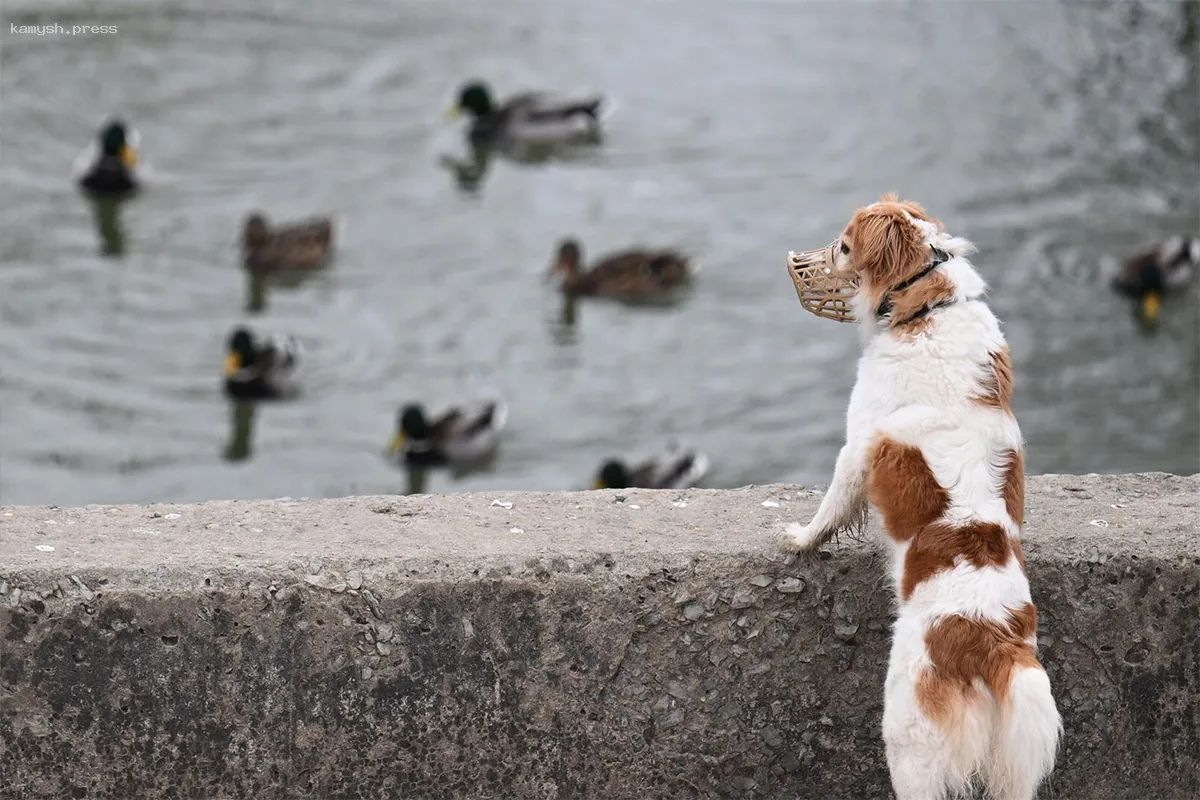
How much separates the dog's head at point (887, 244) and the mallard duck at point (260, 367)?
7.76 meters

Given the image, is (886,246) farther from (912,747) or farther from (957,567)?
(912,747)

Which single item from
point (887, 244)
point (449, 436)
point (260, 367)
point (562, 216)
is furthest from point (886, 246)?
point (562, 216)

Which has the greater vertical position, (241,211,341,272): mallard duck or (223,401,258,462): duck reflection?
(241,211,341,272): mallard duck

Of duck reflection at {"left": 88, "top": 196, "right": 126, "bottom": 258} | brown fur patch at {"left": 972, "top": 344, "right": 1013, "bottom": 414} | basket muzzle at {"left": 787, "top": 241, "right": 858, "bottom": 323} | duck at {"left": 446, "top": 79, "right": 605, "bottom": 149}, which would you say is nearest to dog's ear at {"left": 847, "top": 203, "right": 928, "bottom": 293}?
basket muzzle at {"left": 787, "top": 241, "right": 858, "bottom": 323}

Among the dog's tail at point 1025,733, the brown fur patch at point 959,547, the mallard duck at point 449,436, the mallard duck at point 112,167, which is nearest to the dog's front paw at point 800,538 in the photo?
the brown fur patch at point 959,547

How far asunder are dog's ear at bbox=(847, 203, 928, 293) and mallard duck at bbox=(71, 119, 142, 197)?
10.5 m

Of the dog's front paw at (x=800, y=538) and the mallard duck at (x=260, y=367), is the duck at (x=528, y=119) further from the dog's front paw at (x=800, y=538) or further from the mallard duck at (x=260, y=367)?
the dog's front paw at (x=800, y=538)

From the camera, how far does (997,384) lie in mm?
3680

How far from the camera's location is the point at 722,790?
13.3 feet

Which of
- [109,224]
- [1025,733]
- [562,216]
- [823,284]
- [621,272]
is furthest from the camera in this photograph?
[562,216]

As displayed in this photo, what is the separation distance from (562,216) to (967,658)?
10.7m

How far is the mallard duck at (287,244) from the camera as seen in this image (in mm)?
12383

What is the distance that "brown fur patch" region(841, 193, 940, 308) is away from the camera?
12.3ft

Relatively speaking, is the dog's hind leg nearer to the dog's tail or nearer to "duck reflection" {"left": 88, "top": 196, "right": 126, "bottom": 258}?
the dog's tail
